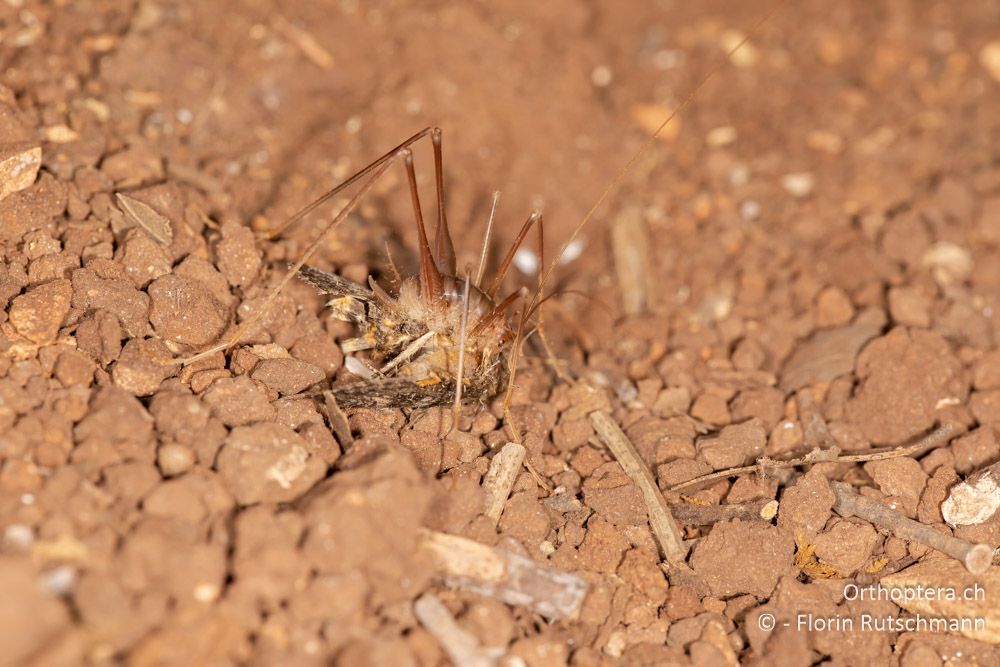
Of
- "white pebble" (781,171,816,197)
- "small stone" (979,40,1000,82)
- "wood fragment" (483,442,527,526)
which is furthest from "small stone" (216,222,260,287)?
"small stone" (979,40,1000,82)

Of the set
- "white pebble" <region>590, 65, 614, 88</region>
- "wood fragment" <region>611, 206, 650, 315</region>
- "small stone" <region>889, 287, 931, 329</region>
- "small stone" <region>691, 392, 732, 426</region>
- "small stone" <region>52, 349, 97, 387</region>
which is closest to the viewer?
"small stone" <region>52, 349, 97, 387</region>

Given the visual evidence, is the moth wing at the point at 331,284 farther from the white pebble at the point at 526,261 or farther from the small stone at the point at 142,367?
the white pebble at the point at 526,261

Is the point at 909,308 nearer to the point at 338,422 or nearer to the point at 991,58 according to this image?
the point at 991,58

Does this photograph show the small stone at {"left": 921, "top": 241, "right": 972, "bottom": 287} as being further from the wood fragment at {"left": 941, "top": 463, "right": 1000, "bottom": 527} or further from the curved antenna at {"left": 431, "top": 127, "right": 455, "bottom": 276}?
the curved antenna at {"left": 431, "top": 127, "right": 455, "bottom": 276}

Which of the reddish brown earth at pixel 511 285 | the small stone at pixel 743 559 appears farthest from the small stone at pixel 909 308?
the small stone at pixel 743 559

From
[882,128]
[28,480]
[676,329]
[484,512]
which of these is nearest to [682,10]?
[882,128]

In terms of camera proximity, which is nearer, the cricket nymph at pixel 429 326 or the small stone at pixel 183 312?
the small stone at pixel 183 312

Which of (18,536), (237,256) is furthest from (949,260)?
(18,536)
